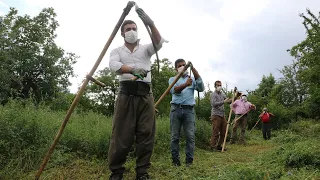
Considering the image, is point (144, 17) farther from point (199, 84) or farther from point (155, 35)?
point (199, 84)

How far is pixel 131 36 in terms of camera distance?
164 inches

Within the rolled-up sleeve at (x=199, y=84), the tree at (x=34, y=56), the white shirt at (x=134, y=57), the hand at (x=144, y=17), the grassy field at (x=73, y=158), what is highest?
the tree at (x=34, y=56)

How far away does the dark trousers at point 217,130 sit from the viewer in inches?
355

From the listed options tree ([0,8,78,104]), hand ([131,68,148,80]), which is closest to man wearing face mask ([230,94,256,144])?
hand ([131,68,148,80])

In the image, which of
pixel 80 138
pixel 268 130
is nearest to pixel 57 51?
pixel 268 130

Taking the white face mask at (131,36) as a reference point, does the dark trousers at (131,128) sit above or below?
below

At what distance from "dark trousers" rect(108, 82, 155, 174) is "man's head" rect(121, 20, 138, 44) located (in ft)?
2.04

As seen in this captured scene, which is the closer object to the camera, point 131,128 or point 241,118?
point 131,128

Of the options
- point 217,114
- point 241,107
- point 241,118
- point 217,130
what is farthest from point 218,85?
point 241,107

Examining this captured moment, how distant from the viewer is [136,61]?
164 inches

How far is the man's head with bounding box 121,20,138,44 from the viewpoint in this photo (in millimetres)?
4168

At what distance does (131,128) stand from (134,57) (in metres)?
0.95

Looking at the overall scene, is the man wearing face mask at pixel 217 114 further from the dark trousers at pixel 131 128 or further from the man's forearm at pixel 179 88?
the dark trousers at pixel 131 128

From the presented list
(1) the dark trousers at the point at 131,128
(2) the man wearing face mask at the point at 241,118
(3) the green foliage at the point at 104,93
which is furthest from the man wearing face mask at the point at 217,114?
(3) the green foliage at the point at 104,93
